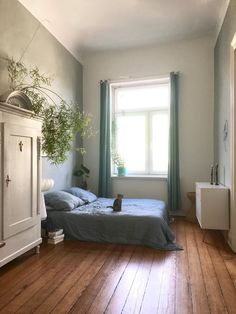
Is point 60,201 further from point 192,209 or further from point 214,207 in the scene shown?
point 192,209

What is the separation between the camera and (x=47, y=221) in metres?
3.26

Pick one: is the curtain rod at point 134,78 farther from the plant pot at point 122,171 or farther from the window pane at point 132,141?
the plant pot at point 122,171

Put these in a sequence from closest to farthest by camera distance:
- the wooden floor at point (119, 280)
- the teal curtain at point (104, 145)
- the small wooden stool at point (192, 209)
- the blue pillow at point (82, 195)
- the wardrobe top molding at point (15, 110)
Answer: the wooden floor at point (119, 280) → the wardrobe top molding at point (15, 110) → the blue pillow at point (82, 195) → the small wooden stool at point (192, 209) → the teal curtain at point (104, 145)

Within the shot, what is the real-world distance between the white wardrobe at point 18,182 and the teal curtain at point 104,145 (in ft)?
7.07

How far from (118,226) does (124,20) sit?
3.14 metres

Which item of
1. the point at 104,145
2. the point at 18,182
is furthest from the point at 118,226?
the point at 104,145

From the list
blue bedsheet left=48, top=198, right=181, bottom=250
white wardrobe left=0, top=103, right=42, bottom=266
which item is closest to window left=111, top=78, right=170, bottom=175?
blue bedsheet left=48, top=198, right=181, bottom=250

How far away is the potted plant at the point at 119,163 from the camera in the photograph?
190 inches

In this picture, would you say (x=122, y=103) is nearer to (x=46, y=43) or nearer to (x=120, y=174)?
(x=120, y=174)

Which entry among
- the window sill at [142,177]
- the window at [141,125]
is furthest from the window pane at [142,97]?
the window sill at [142,177]

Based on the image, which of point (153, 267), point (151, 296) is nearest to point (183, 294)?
point (151, 296)

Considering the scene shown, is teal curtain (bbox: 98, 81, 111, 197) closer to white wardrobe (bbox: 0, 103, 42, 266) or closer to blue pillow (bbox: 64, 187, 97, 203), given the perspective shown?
blue pillow (bbox: 64, 187, 97, 203)

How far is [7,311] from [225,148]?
9.82 feet

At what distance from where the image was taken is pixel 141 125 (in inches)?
194
